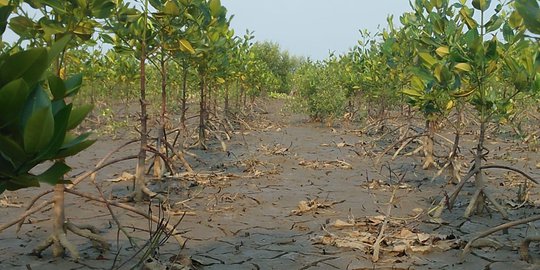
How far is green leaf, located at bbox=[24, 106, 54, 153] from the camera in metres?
1.21

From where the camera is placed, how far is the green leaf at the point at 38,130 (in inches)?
47.6

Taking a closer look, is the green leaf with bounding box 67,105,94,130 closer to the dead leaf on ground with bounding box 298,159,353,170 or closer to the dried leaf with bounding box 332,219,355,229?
the dried leaf with bounding box 332,219,355,229

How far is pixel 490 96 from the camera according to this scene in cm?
501

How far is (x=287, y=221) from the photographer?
196 inches

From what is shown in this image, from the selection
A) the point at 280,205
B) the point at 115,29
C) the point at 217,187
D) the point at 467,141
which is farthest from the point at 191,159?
the point at 467,141

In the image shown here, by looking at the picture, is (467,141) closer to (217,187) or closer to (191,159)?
(191,159)

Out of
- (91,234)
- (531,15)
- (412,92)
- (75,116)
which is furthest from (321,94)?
(75,116)

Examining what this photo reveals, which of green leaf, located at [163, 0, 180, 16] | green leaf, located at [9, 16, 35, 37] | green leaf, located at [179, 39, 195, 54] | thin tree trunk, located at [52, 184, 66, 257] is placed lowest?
thin tree trunk, located at [52, 184, 66, 257]

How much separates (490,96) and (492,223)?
1.18 m

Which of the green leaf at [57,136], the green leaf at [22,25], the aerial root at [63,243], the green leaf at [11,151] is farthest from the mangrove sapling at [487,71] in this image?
the green leaf at [11,151]

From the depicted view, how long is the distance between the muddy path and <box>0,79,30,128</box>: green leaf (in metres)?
1.71

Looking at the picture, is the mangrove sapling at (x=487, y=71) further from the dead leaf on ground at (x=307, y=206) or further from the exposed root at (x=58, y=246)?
the exposed root at (x=58, y=246)

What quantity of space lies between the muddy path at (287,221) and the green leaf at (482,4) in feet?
5.67

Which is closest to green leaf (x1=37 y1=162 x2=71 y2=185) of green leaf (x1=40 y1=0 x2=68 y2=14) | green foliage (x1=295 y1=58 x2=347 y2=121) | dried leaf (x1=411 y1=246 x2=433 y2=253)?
green leaf (x1=40 y1=0 x2=68 y2=14)
